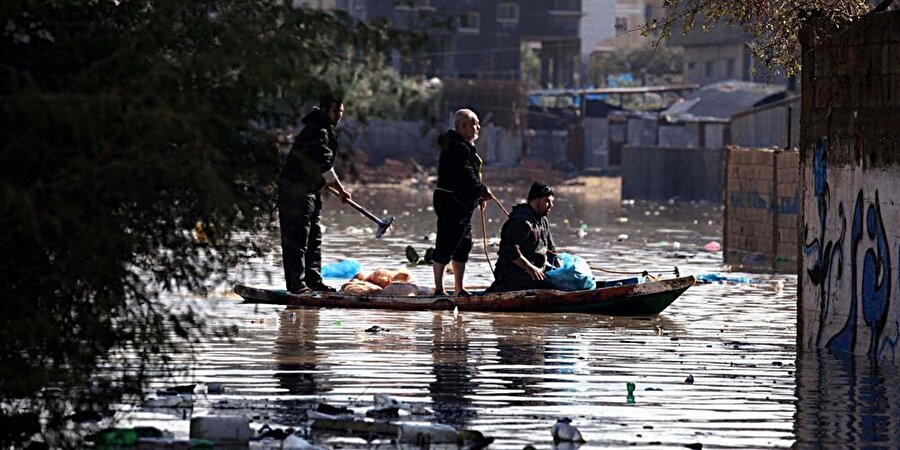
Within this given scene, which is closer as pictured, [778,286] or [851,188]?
[851,188]

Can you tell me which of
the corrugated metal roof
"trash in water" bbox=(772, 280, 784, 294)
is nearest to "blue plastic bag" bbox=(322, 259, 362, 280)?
"trash in water" bbox=(772, 280, 784, 294)

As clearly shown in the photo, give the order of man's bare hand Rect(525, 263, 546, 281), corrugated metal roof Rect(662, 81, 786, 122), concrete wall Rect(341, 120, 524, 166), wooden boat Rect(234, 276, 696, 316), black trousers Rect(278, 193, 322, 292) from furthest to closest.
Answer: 1. concrete wall Rect(341, 120, 524, 166)
2. corrugated metal roof Rect(662, 81, 786, 122)
3. black trousers Rect(278, 193, 322, 292)
4. man's bare hand Rect(525, 263, 546, 281)
5. wooden boat Rect(234, 276, 696, 316)

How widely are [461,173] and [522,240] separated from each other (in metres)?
0.87

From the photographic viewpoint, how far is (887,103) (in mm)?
11422

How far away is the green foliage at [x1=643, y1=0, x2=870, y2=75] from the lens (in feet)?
40.2

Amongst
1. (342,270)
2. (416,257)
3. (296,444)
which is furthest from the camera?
(416,257)

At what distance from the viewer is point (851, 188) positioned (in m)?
11.9

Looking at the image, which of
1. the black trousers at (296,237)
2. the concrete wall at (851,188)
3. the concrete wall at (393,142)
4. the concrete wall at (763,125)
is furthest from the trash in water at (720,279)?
the concrete wall at (393,142)

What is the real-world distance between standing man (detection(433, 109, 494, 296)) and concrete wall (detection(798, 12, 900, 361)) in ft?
11.3

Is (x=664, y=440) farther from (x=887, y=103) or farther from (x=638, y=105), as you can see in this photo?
(x=638, y=105)

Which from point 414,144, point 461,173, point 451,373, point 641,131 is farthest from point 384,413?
point 414,144

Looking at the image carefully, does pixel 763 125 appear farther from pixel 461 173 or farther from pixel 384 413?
pixel 384 413

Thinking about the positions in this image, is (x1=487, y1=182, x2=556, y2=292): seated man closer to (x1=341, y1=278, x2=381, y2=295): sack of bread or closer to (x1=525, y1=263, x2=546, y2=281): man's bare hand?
(x1=525, y1=263, x2=546, y2=281): man's bare hand

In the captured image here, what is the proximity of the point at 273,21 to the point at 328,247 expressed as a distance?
17.7 metres
